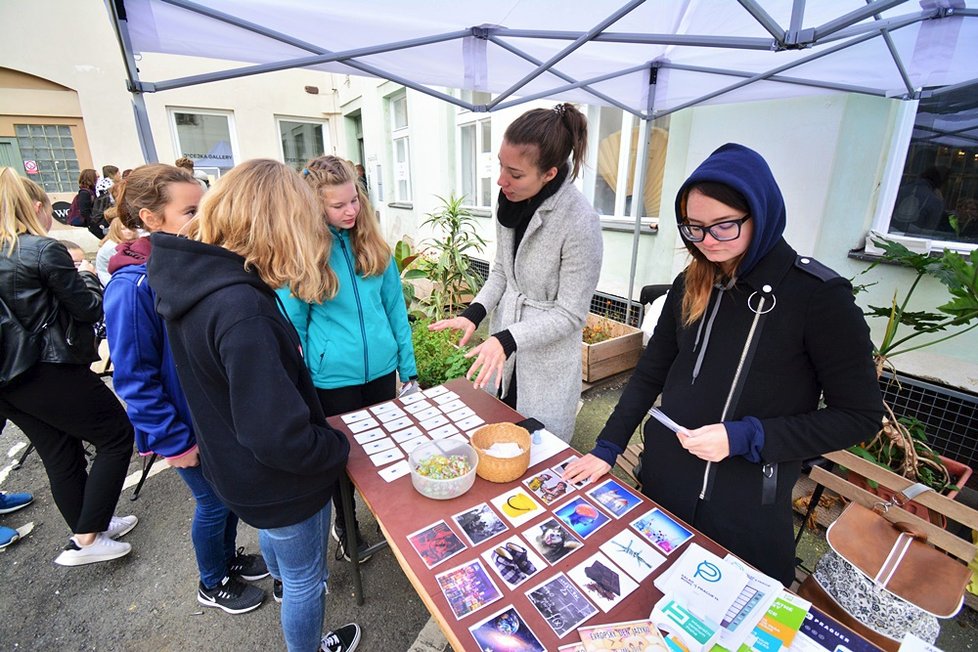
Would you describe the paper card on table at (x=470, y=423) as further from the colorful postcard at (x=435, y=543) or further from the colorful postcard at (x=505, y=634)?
the colorful postcard at (x=505, y=634)

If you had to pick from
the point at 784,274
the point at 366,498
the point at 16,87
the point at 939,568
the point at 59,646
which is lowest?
the point at 59,646

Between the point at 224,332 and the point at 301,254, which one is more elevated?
the point at 301,254

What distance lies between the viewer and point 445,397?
1862 mm

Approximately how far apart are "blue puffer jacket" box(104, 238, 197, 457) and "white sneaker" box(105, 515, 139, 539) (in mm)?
1079

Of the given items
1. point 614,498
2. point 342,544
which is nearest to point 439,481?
point 614,498

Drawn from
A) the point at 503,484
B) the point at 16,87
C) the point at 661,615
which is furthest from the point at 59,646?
the point at 16,87

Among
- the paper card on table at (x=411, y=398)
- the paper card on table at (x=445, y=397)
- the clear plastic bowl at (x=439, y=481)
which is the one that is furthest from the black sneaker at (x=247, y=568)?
the clear plastic bowl at (x=439, y=481)

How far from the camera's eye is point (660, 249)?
159 inches

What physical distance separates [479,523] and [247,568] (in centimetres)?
152

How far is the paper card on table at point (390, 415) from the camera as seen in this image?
1690 mm

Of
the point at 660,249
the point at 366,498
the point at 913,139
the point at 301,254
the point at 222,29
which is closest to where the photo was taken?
the point at 301,254

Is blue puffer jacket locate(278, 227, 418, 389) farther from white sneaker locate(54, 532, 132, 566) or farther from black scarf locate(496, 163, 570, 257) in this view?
white sneaker locate(54, 532, 132, 566)

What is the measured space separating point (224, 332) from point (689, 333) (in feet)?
3.86

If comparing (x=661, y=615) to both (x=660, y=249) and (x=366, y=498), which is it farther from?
(x=660, y=249)
